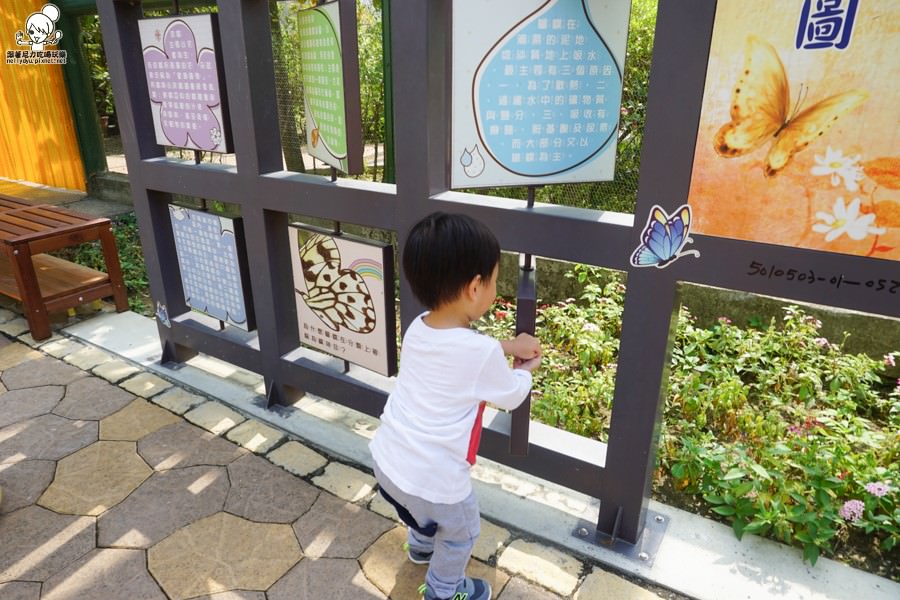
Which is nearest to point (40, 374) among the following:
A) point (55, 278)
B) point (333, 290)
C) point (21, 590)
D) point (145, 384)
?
point (145, 384)

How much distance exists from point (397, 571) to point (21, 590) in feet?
3.94

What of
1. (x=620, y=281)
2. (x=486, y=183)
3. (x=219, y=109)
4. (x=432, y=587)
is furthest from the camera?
(x=620, y=281)

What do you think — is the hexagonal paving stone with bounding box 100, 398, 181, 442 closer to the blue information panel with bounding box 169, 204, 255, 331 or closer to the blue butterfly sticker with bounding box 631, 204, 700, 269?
the blue information panel with bounding box 169, 204, 255, 331

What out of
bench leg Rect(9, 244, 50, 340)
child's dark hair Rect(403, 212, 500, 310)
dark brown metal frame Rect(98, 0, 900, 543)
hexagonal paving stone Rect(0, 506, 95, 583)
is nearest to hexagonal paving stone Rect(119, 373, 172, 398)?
dark brown metal frame Rect(98, 0, 900, 543)

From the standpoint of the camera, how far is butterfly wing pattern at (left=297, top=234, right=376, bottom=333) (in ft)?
8.25

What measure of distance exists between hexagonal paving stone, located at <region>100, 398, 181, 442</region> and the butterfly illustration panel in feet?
2.65

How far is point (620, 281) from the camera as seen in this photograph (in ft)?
12.8

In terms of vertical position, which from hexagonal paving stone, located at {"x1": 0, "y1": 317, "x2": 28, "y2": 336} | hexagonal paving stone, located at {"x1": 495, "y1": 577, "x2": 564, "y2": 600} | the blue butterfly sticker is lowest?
hexagonal paving stone, located at {"x1": 0, "y1": 317, "x2": 28, "y2": 336}

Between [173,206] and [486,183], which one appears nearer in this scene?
[486,183]

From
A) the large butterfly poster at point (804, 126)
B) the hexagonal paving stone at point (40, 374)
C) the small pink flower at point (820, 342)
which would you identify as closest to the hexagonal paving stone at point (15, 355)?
the hexagonal paving stone at point (40, 374)

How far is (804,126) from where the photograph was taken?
1466 millimetres

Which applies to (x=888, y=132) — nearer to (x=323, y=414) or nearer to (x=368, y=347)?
(x=368, y=347)

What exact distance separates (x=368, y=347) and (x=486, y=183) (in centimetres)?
97

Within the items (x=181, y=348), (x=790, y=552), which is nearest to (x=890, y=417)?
(x=790, y=552)
